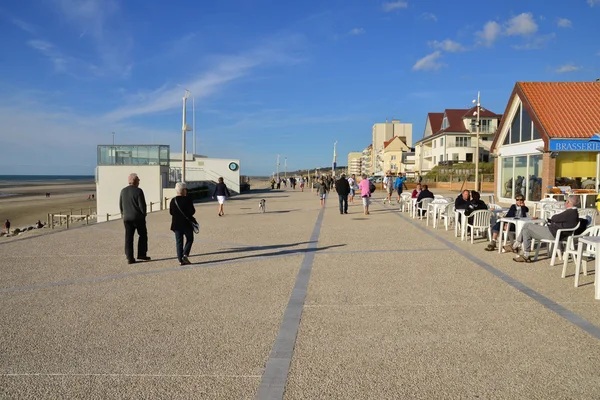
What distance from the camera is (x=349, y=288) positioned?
680cm

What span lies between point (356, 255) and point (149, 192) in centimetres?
2145

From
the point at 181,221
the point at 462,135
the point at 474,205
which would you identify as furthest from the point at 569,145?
the point at 462,135

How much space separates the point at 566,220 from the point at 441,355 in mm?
4956

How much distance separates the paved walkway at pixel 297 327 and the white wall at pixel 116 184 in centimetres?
1912

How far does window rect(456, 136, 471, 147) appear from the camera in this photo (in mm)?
57250

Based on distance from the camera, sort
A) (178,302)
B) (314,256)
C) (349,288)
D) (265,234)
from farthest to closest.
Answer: (265,234)
(314,256)
(349,288)
(178,302)

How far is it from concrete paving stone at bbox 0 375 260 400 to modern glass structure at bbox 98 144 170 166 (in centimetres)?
2594

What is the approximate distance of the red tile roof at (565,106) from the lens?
63.8ft

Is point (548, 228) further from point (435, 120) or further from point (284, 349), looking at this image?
point (435, 120)

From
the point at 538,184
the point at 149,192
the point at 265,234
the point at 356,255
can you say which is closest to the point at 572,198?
the point at 356,255

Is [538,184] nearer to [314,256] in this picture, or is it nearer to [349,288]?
[314,256]

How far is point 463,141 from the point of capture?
189 feet

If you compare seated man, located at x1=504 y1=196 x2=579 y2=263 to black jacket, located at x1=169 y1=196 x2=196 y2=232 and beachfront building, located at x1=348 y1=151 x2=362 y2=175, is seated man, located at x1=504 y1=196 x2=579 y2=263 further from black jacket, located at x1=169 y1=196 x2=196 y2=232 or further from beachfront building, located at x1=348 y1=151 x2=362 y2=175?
beachfront building, located at x1=348 y1=151 x2=362 y2=175

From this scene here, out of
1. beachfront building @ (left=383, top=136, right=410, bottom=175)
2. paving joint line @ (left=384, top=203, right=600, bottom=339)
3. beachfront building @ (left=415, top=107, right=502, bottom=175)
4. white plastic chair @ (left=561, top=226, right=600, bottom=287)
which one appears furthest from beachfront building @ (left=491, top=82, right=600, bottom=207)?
beachfront building @ (left=383, top=136, right=410, bottom=175)
